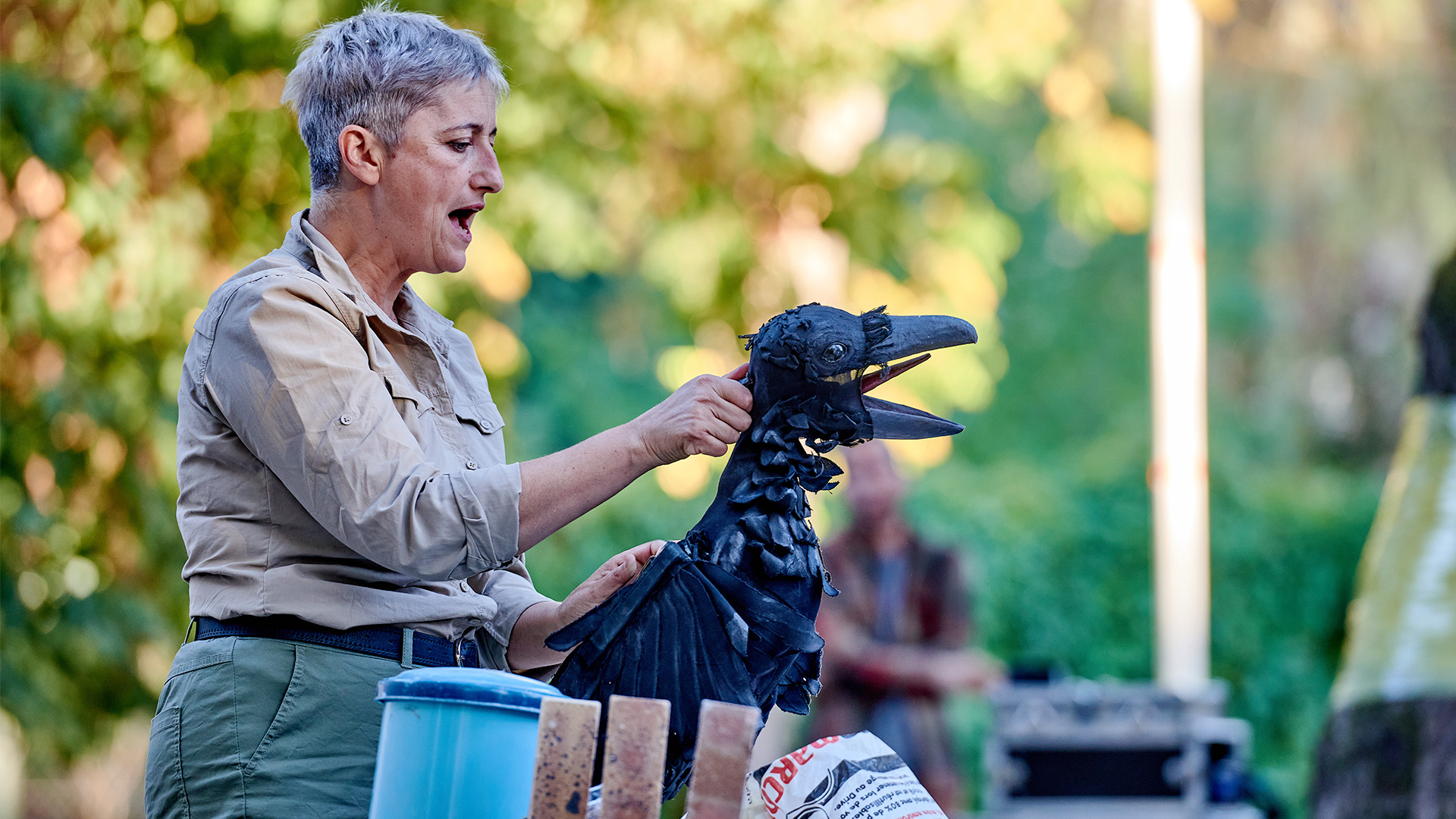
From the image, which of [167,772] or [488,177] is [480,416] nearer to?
[488,177]

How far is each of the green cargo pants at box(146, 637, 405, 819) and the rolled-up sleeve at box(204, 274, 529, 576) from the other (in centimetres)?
23

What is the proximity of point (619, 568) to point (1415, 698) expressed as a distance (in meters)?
3.81

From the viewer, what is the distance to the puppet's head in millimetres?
2168

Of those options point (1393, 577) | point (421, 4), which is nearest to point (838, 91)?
point (421, 4)

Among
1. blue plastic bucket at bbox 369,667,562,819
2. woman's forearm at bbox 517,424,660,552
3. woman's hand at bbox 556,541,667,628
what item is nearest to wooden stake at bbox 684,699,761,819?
blue plastic bucket at bbox 369,667,562,819

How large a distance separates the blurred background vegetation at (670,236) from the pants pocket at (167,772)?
3.23 m

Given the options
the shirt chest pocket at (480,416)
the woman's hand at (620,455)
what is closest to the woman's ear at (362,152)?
the shirt chest pocket at (480,416)

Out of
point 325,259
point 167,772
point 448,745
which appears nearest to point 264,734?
point 167,772

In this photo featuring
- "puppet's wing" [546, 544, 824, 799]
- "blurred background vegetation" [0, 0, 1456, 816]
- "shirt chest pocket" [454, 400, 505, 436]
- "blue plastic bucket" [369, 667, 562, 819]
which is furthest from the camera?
"blurred background vegetation" [0, 0, 1456, 816]

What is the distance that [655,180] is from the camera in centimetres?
694

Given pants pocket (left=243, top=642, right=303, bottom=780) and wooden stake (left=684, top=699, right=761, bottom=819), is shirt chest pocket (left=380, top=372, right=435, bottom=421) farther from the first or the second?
wooden stake (left=684, top=699, right=761, bottom=819)

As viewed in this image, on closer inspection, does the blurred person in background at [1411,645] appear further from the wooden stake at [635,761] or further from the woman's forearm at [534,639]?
the wooden stake at [635,761]

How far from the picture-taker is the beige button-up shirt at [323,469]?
6.31ft

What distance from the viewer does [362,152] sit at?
7.16ft
